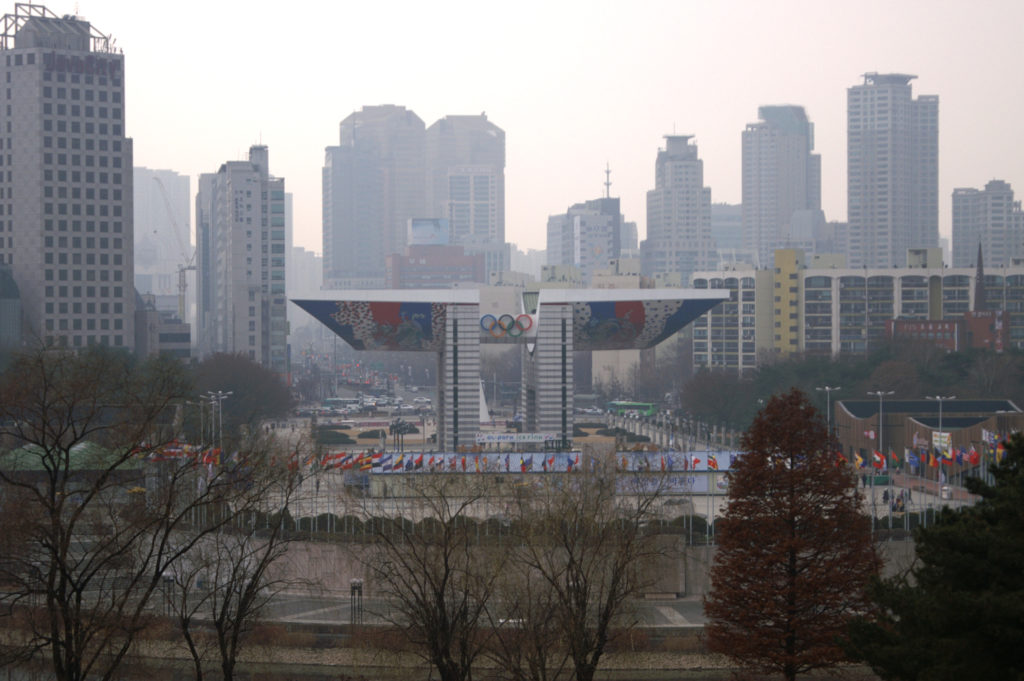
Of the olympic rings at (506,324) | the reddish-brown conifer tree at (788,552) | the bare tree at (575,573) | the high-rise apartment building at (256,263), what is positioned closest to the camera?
the reddish-brown conifer tree at (788,552)

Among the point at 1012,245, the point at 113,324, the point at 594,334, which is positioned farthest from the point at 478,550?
the point at 1012,245

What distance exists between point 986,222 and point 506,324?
139 metres

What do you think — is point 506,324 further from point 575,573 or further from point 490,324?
point 575,573

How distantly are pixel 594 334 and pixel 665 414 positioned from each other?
65.7ft

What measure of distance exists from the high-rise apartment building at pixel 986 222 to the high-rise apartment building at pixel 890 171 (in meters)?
4.70

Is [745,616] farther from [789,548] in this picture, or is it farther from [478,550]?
[478,550]

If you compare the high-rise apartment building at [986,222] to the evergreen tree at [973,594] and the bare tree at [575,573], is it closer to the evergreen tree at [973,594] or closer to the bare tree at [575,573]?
the bare tree at [575,573]

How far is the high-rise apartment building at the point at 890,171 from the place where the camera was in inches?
6614

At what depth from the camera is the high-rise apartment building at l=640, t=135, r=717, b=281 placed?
172 meters

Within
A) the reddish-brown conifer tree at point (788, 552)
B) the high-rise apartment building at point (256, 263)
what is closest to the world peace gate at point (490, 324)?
the reddish-brown conifer tree at point (788, 552)

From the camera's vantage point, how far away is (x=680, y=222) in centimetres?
17388

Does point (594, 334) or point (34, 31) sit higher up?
point (34, 31)

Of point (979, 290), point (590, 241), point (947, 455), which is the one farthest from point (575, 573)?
point (590, 241)

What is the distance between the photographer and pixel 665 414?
68125 mm
